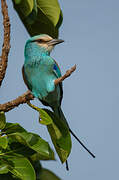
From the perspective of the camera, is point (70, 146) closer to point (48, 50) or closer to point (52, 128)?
point (52, 128)

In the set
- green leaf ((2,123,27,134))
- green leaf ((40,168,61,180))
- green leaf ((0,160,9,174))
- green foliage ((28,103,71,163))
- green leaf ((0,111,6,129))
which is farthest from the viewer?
green leaf ((40,168,61,180))

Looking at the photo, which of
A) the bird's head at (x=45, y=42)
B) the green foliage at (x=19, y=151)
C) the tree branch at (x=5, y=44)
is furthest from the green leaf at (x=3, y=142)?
the bird's head at (x=45, y=42)

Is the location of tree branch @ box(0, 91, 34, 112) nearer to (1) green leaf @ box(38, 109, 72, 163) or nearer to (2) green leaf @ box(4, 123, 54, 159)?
(2) green leaf @ box(4, 123, 54, 159)

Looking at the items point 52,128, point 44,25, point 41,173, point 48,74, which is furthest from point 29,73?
point 41,173

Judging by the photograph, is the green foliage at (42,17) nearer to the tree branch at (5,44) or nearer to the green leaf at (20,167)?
the tree branch at (5,44)

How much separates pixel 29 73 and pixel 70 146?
3.88 feet

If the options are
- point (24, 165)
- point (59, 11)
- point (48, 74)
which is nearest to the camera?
point (24, 165)

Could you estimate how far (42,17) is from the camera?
3658 mm

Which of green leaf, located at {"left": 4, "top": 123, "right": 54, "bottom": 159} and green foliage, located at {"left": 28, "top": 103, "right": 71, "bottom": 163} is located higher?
green leaf, located at {"left": 4, "top": 123, "right": 54, "bottom": 159}

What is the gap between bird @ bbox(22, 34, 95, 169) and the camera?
3936 millimetres

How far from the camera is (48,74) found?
4027mm

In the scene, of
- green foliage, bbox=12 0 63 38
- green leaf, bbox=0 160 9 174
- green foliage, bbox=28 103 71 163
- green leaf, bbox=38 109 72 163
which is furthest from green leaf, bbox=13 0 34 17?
green leaf, bbox=0 160 9 174

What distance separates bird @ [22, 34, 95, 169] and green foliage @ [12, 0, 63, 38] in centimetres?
44

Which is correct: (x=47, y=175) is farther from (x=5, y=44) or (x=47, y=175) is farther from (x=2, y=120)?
(x=5, y=44)
